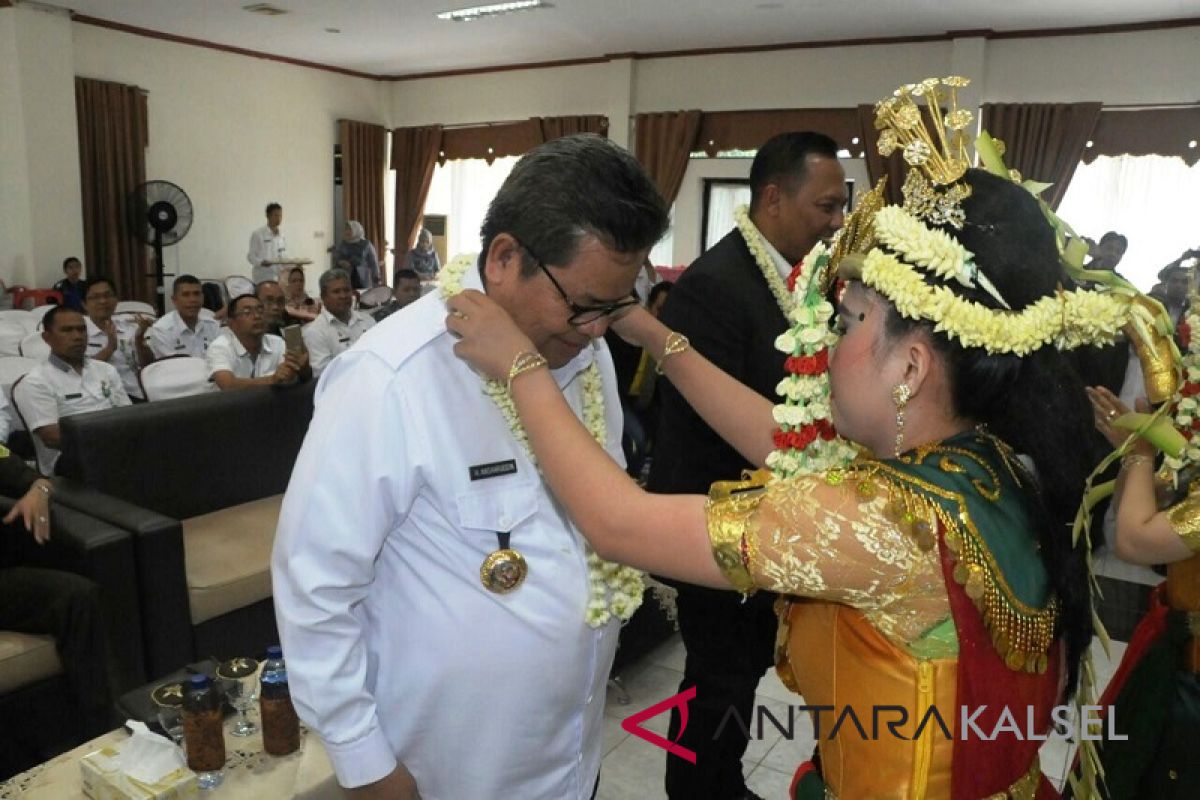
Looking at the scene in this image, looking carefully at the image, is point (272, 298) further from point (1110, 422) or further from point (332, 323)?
point (1110, 422)

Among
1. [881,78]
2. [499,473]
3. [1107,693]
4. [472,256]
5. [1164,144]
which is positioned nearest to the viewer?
[499,473]

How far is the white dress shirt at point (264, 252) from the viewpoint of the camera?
1044 centimetres

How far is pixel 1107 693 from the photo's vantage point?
2.10 meters

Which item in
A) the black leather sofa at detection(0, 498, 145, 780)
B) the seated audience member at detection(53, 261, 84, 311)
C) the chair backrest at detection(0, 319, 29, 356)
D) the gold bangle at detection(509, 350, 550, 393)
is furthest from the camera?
the seated audience member at detection(53, 261, 84, 311)

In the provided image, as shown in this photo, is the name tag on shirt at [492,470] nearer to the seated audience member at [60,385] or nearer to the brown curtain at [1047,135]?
the seated audience member at [60,385]

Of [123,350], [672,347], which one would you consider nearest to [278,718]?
[672,347]

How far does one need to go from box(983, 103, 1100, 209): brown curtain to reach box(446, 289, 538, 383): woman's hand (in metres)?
8.03

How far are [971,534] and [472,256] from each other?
0.84 meters

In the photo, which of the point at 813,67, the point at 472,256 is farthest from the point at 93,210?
the point at 472,256

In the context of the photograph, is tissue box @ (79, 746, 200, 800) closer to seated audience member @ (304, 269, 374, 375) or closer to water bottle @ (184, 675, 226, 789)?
water bottle @ (184, 675, 226, 789)

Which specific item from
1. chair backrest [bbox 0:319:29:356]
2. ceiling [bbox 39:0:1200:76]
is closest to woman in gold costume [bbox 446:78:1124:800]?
chair backrest [bbox 0:319:29:356]

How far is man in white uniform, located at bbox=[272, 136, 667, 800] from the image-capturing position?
120cm

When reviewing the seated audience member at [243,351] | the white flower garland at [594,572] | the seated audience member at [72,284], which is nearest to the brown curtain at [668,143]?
the seated audience member at [72,284]

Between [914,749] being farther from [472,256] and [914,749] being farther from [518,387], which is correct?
[472,256]
